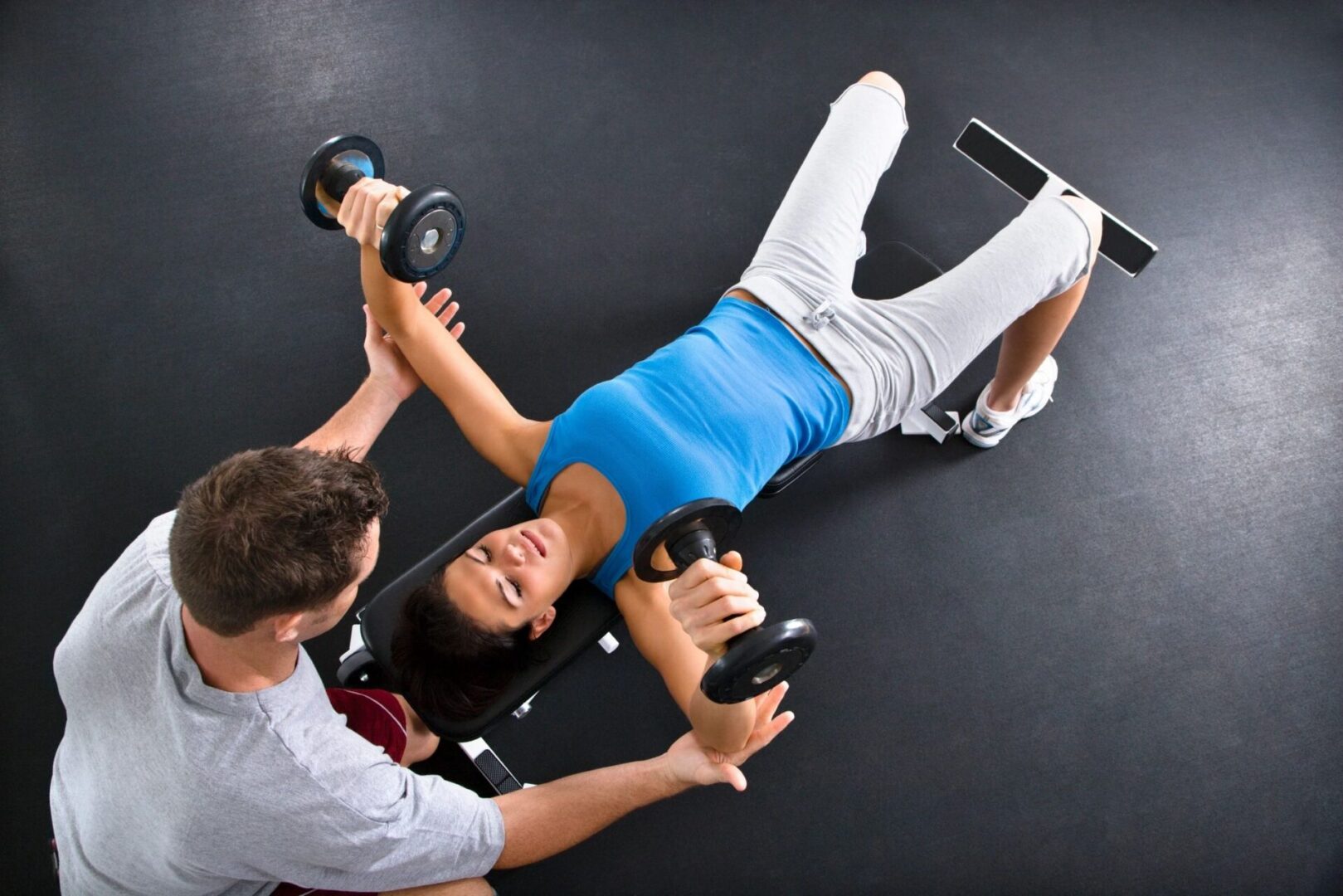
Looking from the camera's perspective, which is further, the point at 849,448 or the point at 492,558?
the point at 849,448

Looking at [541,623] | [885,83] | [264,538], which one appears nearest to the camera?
[264,538]

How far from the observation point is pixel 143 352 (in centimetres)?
252

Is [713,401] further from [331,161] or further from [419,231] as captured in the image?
[331,161]

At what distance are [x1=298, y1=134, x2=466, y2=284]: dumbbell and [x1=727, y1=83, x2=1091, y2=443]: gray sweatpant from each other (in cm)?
67

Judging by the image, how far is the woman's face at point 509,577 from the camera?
1570mm

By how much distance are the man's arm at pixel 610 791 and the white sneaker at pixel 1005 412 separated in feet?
3.78

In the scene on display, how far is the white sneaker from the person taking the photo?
A: 92.1 inches

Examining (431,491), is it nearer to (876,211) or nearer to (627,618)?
(627,618)

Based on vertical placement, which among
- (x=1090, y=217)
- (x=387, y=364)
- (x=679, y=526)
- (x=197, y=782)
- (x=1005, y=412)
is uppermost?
(x=1090, y=217)

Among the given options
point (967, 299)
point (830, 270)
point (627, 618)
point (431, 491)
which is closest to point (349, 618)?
point (431, 491)

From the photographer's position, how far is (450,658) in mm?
1580

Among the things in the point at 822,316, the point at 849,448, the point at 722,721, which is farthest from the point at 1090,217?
the point at 722,721

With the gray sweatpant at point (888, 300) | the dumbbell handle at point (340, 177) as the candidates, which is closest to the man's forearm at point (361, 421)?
the dumbbell handle at point (340, 177)

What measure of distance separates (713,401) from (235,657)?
936mm
